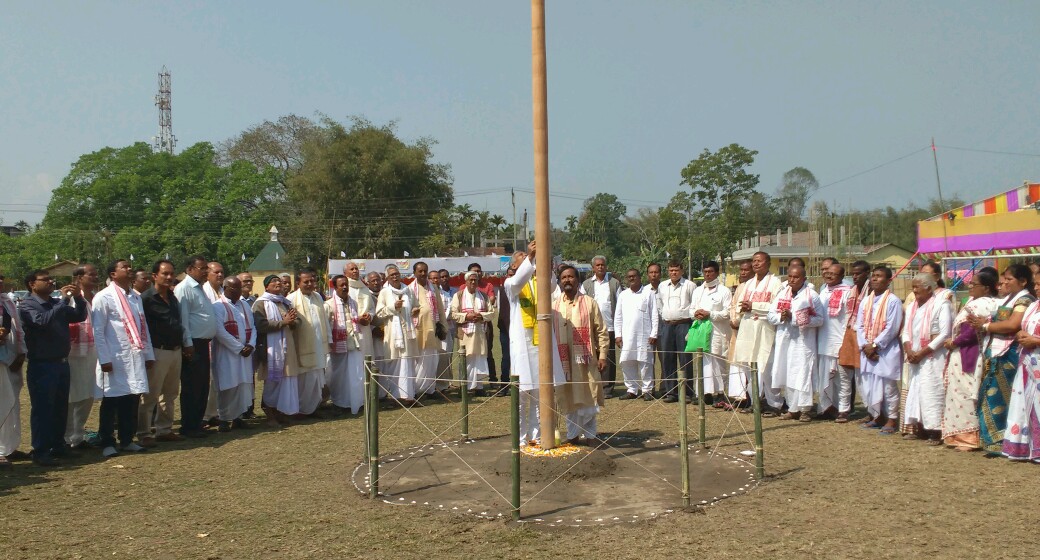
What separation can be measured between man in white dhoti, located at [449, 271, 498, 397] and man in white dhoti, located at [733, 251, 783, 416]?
4.07 meters

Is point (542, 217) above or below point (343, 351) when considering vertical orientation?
above

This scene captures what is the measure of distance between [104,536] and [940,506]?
6.13m

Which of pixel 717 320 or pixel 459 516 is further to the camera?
pixel 717 320

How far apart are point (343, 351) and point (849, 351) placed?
6.73 meters

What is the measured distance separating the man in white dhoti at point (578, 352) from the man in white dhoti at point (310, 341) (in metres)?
3.99

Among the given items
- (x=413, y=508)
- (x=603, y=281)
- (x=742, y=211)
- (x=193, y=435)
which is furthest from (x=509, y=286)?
(x=742, y=211)

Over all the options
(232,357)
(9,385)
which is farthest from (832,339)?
(9,385)

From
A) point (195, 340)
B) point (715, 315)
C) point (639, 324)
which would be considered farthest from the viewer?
point (639, 324)

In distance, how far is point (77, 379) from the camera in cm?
896

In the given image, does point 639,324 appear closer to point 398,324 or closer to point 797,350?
point 797,350

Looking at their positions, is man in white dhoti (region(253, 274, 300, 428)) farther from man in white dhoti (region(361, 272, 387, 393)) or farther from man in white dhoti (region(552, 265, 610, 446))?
man in white dhoti (region(552, 265, 610, 446))

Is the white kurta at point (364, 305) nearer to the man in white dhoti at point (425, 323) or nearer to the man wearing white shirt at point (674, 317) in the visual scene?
the man in white dhoti at point (425, 323)

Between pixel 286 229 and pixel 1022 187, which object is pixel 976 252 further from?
pixel 286 229

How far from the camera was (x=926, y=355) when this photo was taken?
873 centimetres
